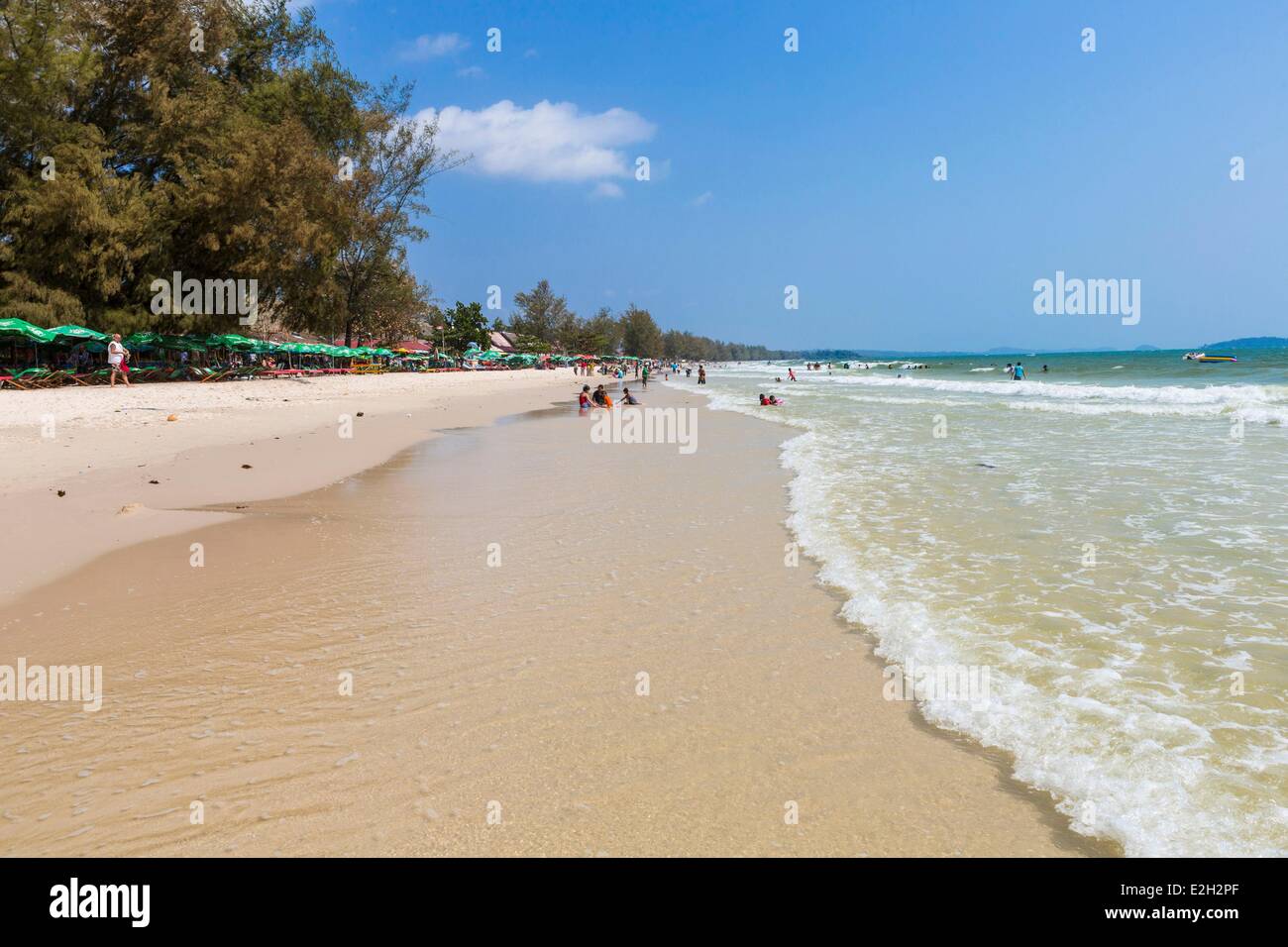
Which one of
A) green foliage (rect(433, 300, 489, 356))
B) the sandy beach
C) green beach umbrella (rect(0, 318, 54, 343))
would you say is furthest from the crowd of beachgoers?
green foliage (rect(433, 300, 489, 356))

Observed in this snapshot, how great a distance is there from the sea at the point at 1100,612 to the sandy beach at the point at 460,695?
0.36 m

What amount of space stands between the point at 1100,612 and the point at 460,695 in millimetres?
4802

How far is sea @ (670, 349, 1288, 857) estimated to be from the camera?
321cm

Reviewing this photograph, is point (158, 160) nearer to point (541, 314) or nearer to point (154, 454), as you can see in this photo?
point (154, 454)

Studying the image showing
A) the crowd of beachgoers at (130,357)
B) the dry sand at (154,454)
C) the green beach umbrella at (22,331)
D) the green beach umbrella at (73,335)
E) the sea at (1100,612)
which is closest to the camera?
the sea at (1100,612)

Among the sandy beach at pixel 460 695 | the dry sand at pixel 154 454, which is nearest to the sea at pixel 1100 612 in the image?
the sandy beach at pixel 460 695

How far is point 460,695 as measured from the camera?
4039 millimetres

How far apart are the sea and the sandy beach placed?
36 cm

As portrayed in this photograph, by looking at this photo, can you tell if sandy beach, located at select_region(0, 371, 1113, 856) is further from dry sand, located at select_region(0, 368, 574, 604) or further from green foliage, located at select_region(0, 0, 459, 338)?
green foliage, located at select_region(0, 0, 459, 338)

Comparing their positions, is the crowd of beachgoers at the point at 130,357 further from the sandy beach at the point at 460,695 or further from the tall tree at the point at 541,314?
the tall tree at the point at 541,314

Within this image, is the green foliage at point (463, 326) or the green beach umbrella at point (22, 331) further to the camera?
the green foliage at point (463, 326)

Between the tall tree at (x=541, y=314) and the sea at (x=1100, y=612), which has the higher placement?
the tall tree at (x=541, y=314)

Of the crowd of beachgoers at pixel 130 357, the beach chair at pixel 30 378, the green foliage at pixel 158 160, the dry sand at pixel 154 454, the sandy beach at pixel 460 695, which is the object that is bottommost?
the sandy beach at pixel 460 695

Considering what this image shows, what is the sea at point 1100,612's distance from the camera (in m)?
3.21
